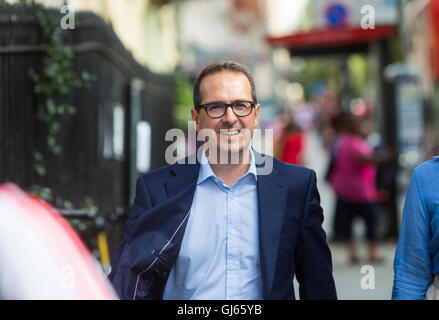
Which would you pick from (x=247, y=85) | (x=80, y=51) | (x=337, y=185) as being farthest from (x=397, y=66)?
(x=247, y=85)

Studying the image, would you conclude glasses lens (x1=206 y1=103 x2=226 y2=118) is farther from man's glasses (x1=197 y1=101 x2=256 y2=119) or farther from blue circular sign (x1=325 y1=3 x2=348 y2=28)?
blue circular sign (x1=325 y1=3 x2=348 y2=28)

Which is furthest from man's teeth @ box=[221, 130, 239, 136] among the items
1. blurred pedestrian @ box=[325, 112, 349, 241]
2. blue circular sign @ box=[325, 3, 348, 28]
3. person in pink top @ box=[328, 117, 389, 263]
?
blue circular sign @ box=[325, 3, 348, 28]

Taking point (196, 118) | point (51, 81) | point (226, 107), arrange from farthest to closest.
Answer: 1. point (51, 81)
2. point (196, 118)
3. point (226, 107)

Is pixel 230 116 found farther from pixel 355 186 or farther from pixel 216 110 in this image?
pixel 355 186

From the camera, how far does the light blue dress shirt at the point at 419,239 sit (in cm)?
268

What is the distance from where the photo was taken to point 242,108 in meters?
2.72

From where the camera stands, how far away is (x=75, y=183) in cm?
677

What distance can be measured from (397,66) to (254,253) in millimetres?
8876

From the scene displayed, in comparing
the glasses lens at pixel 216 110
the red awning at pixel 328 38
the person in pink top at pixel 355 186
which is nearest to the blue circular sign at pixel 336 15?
the red awning at pixel 328 38

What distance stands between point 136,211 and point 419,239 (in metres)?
1.10

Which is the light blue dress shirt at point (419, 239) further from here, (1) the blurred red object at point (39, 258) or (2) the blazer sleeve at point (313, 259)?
(1) the blurred red object at point (39, 258)

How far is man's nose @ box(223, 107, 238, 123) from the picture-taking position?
2.68m

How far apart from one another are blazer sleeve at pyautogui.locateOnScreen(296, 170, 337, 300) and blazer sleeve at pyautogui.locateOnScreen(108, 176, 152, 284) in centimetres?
61

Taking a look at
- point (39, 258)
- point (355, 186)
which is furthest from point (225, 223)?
point (355, 186)
